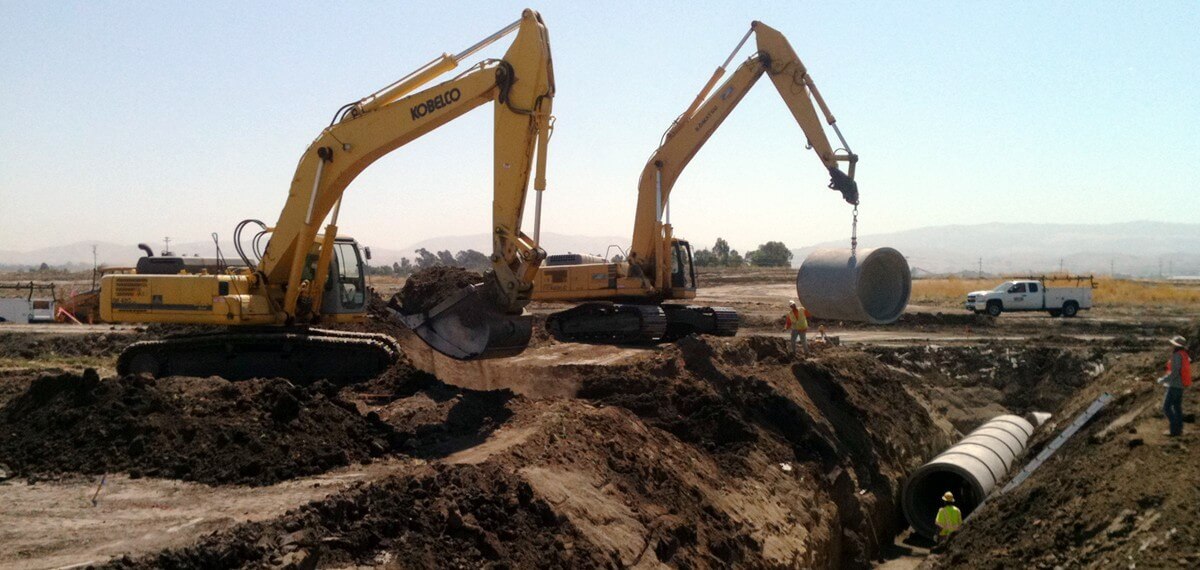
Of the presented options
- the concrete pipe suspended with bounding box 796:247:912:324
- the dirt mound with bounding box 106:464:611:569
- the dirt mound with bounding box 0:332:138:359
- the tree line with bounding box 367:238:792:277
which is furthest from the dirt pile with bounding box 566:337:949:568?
the tree line with bounding box 367:238:792:277

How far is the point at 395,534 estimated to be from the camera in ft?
26.9

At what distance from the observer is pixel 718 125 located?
20969mm

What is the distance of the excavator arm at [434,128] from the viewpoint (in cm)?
1345

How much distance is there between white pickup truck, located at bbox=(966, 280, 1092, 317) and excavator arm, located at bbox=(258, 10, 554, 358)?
30.2 meters

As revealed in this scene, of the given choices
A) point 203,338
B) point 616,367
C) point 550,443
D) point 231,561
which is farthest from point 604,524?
point 203,338

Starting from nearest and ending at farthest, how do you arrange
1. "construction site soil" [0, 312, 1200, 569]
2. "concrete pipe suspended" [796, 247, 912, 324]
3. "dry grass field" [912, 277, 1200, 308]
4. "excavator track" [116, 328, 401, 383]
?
1. "construction site soil" [0, 312, 1200, 569]
2. "excavator track" [116, 328, 401, 383]
3. "concrete pipe suspended" [796, 247, 912, 324]
4. "dry grass field" [912, 277, 1200, 308]

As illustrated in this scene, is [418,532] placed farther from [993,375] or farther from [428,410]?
[993,375]

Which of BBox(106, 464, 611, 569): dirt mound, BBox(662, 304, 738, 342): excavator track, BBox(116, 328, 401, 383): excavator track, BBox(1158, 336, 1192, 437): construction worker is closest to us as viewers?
BBox(106, 464, 611, 569): dirt mound

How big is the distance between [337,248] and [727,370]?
7349 mm

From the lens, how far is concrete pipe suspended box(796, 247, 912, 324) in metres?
16.5

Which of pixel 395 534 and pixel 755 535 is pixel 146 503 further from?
pixel 755 535

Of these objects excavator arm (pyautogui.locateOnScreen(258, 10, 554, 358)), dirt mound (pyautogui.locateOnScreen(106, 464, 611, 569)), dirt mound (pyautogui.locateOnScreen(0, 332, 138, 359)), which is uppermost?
excavator arm (pyautogui.locateOnScreen(258, 10, 554, 358))

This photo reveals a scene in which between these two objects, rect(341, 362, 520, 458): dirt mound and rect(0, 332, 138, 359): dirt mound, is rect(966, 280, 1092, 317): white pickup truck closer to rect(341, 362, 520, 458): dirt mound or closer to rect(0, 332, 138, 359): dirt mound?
rect(341, 362, 520, 458): dirt mound

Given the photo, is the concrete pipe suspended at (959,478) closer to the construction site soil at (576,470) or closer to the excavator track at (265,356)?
the construction site soil at (576,470)
